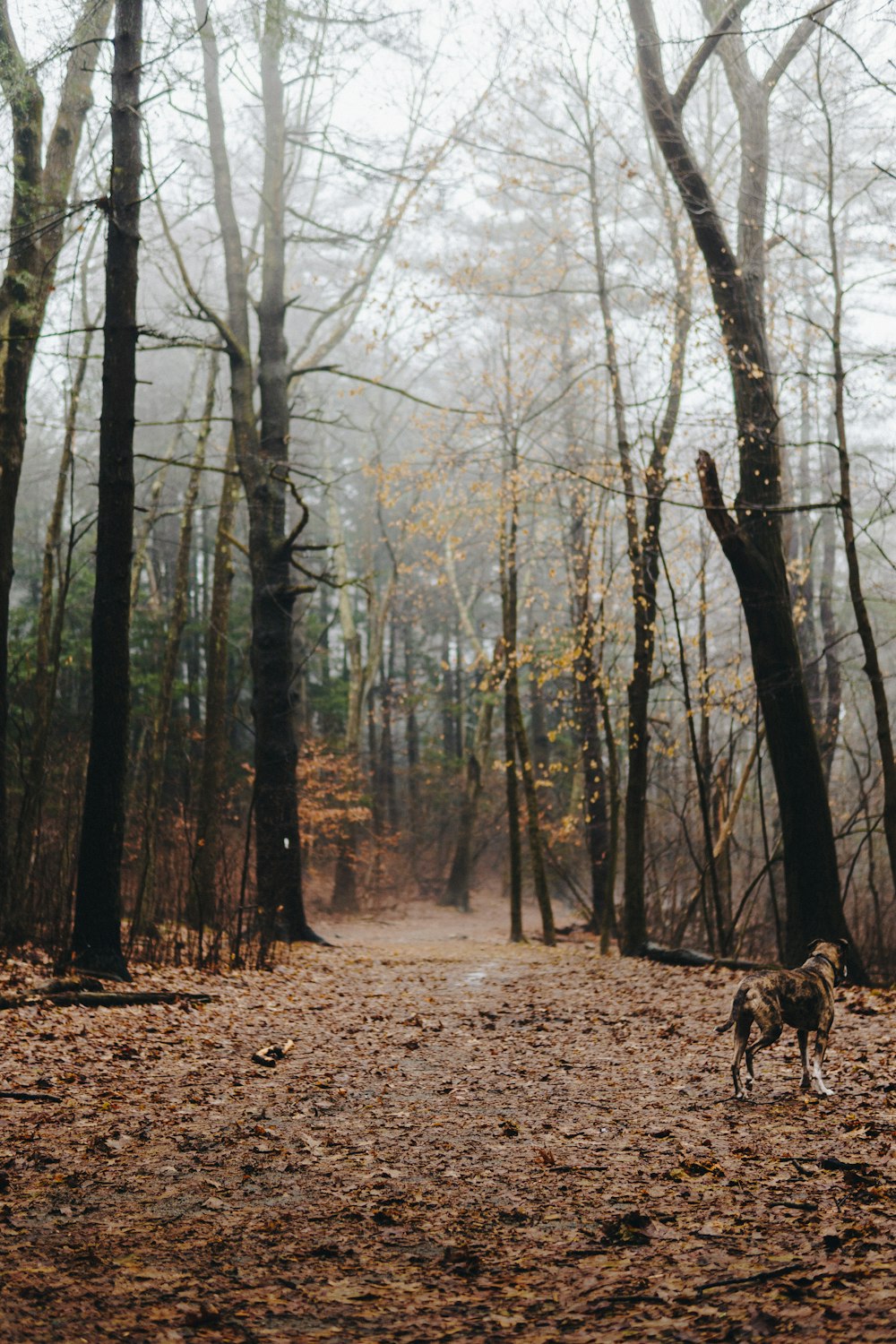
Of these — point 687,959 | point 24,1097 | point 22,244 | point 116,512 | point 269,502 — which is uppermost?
point 22,244

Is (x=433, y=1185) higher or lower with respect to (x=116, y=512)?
lower

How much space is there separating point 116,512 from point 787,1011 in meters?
6.91

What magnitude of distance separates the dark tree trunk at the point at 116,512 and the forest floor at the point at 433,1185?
1.84 metres

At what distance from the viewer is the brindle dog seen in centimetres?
518

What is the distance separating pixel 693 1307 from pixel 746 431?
9.43 m

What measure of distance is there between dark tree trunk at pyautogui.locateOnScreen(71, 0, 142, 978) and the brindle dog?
5.78 m

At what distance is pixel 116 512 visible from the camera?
374 inches

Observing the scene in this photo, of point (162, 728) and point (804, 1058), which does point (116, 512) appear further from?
point (804, 1058)

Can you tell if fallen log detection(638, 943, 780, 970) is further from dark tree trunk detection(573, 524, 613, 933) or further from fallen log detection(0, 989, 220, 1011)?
fallen log detection(0, 989, 220, 1011)

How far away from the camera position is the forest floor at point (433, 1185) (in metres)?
2.78

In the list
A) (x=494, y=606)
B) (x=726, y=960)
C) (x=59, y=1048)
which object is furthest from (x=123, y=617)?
(x=494, y=606)

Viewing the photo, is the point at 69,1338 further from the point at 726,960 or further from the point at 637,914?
the point at 637,914

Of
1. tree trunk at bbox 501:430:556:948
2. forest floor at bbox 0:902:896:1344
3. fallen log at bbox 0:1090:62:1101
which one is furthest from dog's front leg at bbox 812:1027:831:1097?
tree trunk at bbox 501:430:556:948

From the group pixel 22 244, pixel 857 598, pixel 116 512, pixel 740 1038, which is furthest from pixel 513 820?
pixel 740 1038
